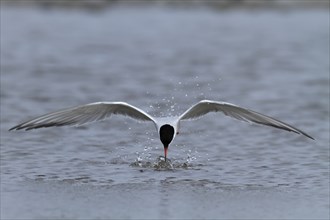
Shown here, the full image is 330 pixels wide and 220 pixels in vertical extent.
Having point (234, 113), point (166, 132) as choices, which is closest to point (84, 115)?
point (166, 132)

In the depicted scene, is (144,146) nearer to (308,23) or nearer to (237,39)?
(237,39)

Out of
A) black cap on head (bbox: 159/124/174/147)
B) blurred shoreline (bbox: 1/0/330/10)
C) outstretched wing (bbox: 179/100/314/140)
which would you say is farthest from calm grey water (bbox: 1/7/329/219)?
blurred shoreline (bbox: 1/0/330/10)

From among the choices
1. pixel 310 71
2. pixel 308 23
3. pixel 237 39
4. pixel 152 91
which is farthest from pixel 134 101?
pixel 308 23

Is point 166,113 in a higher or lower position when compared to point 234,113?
lower

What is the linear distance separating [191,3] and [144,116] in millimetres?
18652

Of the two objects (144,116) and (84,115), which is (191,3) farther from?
(84,115)

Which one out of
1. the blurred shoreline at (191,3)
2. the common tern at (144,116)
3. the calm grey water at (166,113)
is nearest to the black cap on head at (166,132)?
the common tern at (144,116)

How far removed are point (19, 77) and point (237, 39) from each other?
688cm

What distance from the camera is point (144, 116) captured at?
9.59 meters

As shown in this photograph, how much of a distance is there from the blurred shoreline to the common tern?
56.4 feet

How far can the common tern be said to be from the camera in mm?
8906

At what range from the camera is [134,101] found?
44.5ft

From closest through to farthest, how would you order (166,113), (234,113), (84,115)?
(234,113), (84,115), (166,113)

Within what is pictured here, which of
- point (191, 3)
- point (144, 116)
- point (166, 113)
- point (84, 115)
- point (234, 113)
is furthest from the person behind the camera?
point (191, 3)
